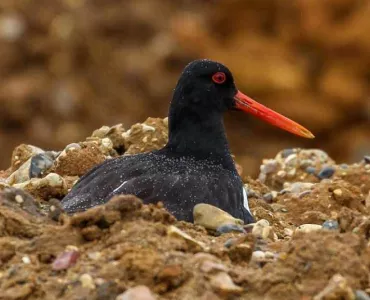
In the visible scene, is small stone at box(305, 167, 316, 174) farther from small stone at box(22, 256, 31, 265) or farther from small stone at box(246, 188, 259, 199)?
small stone at box(22, 256, 31, 265)

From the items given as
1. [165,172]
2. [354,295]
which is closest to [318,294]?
[354,295]

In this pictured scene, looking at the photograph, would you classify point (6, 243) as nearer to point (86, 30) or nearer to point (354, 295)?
point (354, 295)

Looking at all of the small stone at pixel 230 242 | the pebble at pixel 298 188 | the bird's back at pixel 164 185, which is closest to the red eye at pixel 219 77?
the bird's back at pixel 164 185

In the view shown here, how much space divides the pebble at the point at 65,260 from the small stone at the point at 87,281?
151 mm

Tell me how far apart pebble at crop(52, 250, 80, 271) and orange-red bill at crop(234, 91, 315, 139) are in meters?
2.84

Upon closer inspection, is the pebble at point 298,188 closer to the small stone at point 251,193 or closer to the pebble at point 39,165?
the small stone at point 251,193

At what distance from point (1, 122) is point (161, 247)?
10.2m

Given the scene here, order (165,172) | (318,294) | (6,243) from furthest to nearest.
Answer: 1. (165,172)
2. (6,243)
3. (318,294)

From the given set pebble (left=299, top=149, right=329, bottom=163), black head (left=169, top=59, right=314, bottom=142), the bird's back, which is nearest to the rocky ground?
the bird's back

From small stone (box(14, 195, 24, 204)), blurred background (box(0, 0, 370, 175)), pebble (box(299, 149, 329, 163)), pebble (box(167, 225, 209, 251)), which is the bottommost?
pebble (box(167, 225, 209, 251))

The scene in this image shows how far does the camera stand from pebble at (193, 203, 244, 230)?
638 cm

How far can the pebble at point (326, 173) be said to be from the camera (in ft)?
30.7

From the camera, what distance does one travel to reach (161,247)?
17.9ft

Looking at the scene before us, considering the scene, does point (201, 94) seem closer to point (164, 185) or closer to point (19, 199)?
point (164, 185)
